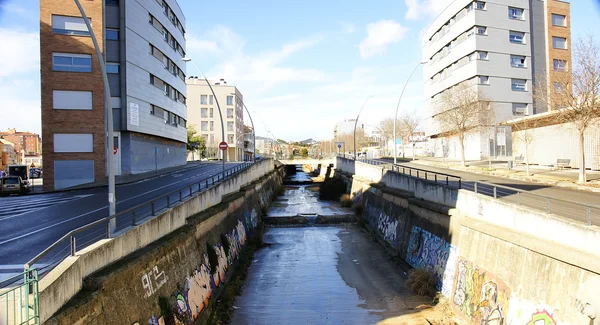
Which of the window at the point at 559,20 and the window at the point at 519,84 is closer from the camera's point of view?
the window at the point at 519,84

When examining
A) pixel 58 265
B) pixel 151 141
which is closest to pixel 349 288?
pixel 58 265

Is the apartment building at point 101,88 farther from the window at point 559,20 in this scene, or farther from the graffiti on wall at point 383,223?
the window at point 559,20

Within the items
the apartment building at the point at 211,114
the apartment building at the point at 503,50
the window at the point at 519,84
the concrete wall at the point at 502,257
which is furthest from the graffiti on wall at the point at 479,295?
the apartment building at the point at 211,114

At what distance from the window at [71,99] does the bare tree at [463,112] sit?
33242mm

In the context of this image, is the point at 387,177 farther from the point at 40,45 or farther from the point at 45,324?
the point at 40,45

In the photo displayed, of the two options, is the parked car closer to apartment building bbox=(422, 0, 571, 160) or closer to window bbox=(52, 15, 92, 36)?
window bbox=(52, 15, 92, 36)

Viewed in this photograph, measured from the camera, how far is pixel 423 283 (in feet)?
55.9

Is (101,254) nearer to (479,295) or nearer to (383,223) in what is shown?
(479,295)

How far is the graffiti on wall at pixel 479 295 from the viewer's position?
474 inches

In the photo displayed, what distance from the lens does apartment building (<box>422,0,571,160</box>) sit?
5072 cm

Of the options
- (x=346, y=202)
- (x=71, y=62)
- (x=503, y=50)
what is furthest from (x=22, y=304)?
(x=503, y=50)

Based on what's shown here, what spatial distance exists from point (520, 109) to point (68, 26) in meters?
49.8

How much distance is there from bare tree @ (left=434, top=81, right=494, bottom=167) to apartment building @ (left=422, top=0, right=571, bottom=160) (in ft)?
14.8

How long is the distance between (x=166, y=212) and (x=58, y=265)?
241 inches
